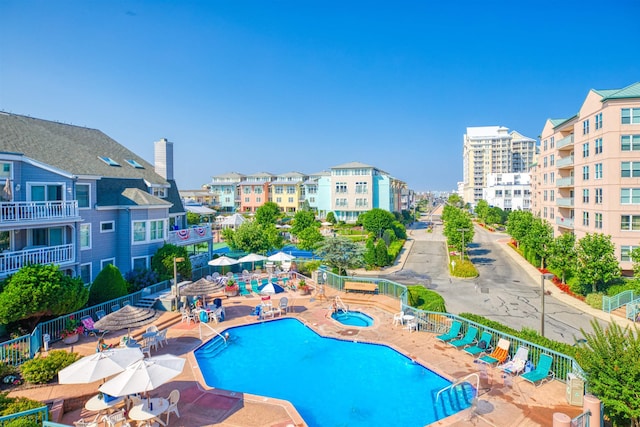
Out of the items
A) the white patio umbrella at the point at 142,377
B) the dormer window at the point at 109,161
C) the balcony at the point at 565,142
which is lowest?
the white patio umbrella at the point at 142,377

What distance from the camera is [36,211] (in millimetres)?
19328

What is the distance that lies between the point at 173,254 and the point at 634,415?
25082mm

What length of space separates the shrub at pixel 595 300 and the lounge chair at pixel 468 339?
16143 mm

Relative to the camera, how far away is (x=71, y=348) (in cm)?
1623

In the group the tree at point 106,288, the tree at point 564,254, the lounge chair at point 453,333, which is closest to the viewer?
the lounge chair at point 453,333

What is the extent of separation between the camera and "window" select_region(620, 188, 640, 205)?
2992 centimetres

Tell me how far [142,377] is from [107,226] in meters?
17.2

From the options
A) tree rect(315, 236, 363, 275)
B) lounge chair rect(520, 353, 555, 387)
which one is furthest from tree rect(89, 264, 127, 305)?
lounge chair rect(520, 353, 555, 387)

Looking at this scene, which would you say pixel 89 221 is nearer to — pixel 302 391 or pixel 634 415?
pixel 302 391

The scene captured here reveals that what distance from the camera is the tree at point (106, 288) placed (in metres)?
20.2

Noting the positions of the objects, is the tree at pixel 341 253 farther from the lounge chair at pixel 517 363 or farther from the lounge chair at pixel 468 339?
the lounge chair at pixel 517 363

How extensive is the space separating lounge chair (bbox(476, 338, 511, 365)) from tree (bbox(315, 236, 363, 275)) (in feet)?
52.2

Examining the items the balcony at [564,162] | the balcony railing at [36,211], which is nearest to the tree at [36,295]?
the balcony railing at [36,211]

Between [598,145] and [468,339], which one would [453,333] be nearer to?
[468,339]
